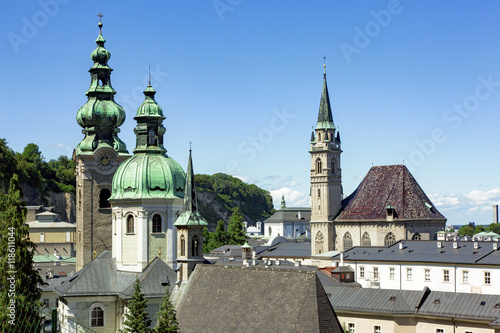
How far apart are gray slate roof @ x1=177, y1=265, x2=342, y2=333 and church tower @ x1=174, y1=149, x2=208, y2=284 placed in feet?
10.3

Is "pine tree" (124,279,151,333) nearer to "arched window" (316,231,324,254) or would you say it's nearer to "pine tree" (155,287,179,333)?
"pine tree" (155,287,179,333)

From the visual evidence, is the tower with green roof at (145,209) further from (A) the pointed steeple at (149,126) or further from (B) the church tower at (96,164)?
(B) the church tower at (96,164)

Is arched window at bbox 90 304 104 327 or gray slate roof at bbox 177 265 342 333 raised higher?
gray slate roof at bbox 177 265 342 333

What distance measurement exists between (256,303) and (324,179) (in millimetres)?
67902

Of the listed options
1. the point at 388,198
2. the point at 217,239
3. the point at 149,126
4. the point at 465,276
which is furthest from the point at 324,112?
the point at 149,126

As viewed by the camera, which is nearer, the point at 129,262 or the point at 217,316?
the point at 217,316

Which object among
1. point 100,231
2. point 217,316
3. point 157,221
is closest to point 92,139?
point 100,231

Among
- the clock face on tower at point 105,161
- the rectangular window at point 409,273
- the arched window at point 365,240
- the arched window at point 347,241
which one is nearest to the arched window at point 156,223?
the clock face on tower at point 105,161

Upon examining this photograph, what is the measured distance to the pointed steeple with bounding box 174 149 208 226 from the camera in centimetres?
5103

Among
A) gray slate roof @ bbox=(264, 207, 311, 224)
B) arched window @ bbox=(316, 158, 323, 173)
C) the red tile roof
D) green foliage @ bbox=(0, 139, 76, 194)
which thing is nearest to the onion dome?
the red tile roof

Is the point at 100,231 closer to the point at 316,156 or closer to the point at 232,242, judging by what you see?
the point at 316,156

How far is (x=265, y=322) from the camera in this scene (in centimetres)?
4003

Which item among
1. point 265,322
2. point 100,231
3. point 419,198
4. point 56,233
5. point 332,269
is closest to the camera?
point 265,322

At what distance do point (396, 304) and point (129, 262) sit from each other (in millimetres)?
20841
